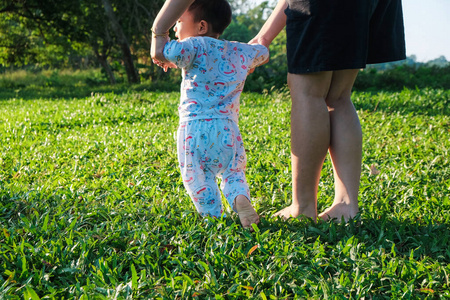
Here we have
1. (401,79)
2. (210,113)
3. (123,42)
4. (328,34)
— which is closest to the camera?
(328,34)

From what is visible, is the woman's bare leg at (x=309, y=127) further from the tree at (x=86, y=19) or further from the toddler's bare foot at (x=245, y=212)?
the tree at (x=86, y=19)

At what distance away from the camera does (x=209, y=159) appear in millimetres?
2178

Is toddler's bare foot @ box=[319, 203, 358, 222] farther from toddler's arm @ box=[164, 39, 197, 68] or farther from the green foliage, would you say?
the green foliage

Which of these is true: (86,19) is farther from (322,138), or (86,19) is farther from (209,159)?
(322,138)

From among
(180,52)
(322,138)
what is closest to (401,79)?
(322,138)

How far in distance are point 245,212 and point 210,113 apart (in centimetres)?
52

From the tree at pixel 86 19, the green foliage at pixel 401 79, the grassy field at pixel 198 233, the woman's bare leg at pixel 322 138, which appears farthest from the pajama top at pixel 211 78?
the tree at pixel 86 19

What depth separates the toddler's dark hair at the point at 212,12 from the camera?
2125 mm

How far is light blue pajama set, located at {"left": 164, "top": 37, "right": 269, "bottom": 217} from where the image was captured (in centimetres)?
215

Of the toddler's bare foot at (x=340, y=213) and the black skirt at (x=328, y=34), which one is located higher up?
the black skirt at (x=328, y=34)

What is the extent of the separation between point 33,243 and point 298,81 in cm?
148

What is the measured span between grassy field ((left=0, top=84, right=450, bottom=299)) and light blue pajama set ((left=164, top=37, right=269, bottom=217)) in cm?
19

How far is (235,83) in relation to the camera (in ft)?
7.30

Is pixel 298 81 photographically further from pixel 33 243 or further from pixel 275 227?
pixel 33 243
